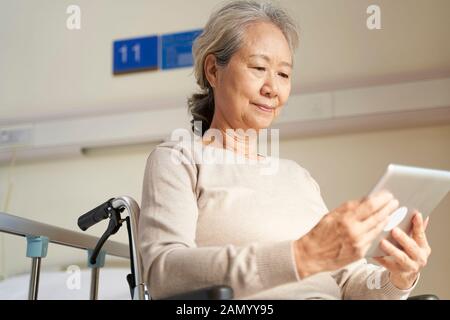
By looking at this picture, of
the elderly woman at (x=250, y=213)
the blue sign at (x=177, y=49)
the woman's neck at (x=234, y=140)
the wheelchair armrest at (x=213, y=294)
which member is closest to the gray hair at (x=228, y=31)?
the elderly woman at (x=250, y=213)

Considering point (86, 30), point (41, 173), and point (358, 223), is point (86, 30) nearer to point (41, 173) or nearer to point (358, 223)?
point (41, 173)

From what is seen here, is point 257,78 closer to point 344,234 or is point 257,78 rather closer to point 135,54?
point 344,234

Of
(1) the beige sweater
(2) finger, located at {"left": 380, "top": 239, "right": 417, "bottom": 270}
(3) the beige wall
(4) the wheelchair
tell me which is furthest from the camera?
(3) the beige wall

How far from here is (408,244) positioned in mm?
1128

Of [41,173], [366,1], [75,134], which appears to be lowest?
[41,173]

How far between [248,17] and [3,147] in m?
1.72

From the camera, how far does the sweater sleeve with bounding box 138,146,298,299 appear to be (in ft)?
3.16

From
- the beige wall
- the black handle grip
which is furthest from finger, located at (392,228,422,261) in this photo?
the beige wall

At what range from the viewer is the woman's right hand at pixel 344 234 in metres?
0.94

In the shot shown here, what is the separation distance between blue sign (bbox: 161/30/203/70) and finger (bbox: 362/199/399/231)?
1767mm

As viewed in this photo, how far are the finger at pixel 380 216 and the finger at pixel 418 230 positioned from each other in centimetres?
17

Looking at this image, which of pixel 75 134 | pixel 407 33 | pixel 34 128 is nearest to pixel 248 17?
pixel 407 33

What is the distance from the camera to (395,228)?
110 centimetres

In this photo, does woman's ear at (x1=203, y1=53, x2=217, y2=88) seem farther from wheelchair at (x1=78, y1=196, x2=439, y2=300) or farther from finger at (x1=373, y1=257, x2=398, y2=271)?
finger at (x1=373, y1=257, x2=398, y2=271)
